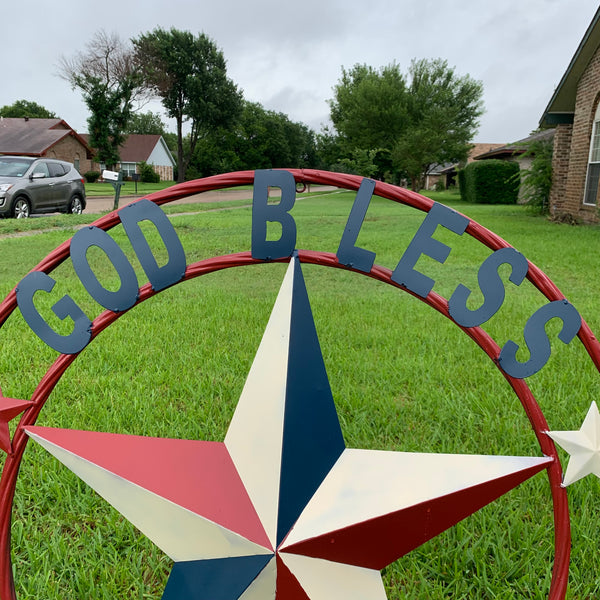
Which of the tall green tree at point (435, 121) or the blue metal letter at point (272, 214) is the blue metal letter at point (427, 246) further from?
the tall green tree at point (435, 121)

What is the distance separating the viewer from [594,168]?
1047cm

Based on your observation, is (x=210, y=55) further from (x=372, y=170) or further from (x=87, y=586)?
(x=87, y=586)

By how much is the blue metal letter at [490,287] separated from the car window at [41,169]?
11.6m

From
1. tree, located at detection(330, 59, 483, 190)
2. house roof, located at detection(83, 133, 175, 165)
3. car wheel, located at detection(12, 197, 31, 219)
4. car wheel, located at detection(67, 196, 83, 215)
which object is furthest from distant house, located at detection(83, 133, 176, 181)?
car wheel, located at detection(12, 197, 31, 219)

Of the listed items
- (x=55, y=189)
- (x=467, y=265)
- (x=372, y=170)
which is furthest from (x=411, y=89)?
(x=467, y=265)

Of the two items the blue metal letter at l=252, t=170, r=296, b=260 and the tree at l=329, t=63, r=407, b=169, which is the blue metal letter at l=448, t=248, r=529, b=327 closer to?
the blue metal letter at l=252, t=170, r=296, b=260

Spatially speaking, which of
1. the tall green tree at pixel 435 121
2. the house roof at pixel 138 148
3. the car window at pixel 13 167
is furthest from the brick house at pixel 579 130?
the house roof at pixel 138 148

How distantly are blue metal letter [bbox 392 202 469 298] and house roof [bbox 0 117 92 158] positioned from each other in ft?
116

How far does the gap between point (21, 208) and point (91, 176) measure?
2769cm

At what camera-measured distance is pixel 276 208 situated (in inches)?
44.5

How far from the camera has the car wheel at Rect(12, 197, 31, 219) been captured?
1040 cm

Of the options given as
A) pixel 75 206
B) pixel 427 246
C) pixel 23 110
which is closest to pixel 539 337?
pixel 427 246

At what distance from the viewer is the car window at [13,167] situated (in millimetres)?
10602

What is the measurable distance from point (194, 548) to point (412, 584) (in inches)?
28.0
